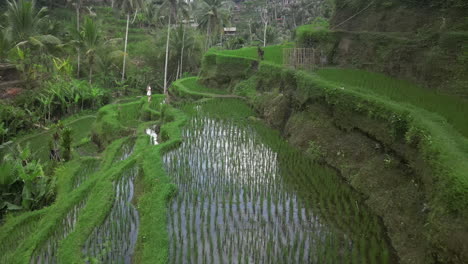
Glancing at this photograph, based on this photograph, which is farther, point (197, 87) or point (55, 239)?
point (197, 87)

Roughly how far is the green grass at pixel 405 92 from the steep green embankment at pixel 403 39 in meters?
0.42

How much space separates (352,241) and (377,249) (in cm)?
40

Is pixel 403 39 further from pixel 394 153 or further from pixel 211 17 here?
pixel 211 17

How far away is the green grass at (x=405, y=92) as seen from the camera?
24.0 ft

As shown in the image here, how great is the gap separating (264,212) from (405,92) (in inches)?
209

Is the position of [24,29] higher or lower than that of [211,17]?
lower

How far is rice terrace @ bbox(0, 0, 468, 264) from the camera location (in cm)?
557

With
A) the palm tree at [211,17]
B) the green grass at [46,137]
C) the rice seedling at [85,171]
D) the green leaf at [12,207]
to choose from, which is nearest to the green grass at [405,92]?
the rice seedling at [85,171]

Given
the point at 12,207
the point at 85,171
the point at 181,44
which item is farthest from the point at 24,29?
the point at 12,207

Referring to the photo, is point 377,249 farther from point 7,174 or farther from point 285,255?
point 7,174

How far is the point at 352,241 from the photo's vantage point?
19.1 feet

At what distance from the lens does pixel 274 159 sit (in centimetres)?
950

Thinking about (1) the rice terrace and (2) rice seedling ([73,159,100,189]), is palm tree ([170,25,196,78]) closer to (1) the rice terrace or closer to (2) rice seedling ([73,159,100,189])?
(1) the rice terrace

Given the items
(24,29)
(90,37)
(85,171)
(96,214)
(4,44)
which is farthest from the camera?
(90,37)
